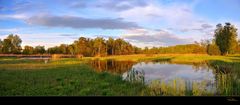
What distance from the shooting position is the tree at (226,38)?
261 inches

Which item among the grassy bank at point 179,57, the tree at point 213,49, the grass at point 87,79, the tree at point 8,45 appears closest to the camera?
the grass at point 87,79

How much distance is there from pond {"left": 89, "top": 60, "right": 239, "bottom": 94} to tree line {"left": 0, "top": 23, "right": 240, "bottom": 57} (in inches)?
13.8

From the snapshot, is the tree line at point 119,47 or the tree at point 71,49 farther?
the tree at point 71,49

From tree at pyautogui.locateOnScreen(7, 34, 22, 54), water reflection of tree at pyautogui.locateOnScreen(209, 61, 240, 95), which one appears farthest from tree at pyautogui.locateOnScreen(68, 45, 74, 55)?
water reflection of tree at pyautogui.locateOnScreen(209, 61, 240, 95)

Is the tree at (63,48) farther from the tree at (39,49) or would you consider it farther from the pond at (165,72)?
the pond at (165,72)

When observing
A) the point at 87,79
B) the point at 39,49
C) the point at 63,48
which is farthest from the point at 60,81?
the point at 63,48

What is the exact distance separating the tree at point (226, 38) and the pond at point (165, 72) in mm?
582

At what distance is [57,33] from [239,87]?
11.7 ft

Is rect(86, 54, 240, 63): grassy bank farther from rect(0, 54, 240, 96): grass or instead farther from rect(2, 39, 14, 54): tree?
rect(2, 39, 14, 54): tree

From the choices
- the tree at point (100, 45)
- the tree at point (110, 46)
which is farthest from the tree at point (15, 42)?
the tree at point (110, 46)

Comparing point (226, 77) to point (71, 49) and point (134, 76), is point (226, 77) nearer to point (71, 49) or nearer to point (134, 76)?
point (134, 76)

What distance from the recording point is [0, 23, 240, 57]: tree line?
642 cm

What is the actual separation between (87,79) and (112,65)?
1280 millimetres
